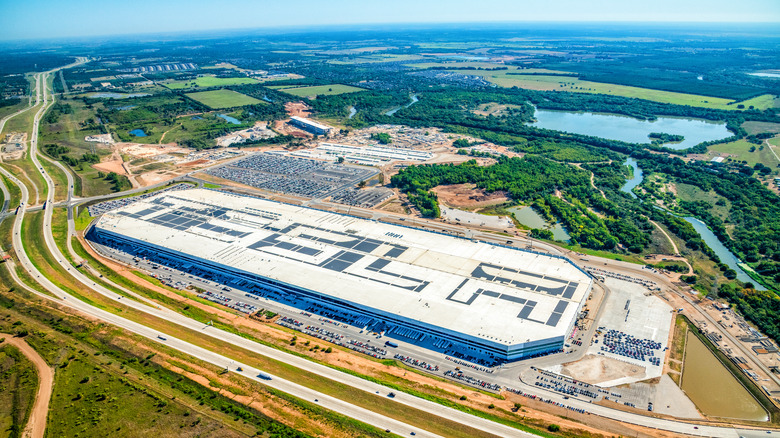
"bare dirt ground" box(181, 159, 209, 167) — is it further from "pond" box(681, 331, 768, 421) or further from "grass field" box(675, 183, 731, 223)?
"grass field" box(675, 183, 731, 223)

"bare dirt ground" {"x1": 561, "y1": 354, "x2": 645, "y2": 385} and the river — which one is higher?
the river

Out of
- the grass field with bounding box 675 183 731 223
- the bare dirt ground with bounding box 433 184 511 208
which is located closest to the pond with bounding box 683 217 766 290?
the grass field with bounding box 675 183 731 223

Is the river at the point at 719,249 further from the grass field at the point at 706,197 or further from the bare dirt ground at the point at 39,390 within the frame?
the bare dirt ground at the point at 39,390

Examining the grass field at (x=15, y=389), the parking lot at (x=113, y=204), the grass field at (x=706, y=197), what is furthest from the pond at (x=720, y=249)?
the parking lot at (x=113, y=204)

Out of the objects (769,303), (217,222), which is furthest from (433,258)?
(769,303)

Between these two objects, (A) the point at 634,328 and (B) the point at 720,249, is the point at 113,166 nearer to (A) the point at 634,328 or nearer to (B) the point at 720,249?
(A) the point at 634,328

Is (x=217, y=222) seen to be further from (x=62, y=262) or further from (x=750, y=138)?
(x=750, y=138)
